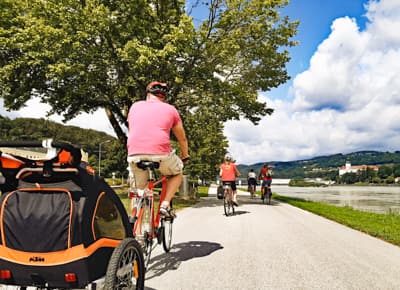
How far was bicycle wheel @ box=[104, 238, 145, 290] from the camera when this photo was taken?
2699 mm

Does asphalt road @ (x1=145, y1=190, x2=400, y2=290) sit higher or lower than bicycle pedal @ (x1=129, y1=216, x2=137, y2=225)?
lower

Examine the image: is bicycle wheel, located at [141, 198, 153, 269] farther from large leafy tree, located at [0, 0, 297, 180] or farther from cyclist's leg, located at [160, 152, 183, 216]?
large leafy tree, located at [0, 0, 297, 180]

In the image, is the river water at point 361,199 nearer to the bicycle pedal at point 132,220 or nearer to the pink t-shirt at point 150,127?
the pink t-shirt at point 150,127

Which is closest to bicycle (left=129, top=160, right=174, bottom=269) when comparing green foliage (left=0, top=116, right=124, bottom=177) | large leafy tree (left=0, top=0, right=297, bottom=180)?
large leafy tree (left=0, top=0, right=297, bottom=180)

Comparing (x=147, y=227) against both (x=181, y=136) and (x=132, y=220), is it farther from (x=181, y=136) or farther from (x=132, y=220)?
(x=181, y=136)

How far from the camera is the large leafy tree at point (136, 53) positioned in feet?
51.8

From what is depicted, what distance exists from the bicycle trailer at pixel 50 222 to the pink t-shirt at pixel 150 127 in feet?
4.73

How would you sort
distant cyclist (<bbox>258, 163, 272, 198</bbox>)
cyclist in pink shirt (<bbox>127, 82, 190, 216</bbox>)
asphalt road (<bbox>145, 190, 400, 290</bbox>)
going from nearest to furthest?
asphalt road (<bbox>145, 190, 400, 290</bbox>)
cyclist in pink shirt (<bbox>127, 82, 190, 216</bbox>)
distant cyclist (<bbox>258, 163, 272, 198</bbox>)

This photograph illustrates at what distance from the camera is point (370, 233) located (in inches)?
335

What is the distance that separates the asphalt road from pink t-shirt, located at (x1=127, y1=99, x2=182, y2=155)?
60.6 inches

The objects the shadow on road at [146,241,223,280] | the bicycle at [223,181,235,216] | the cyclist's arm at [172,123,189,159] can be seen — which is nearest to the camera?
the cyclist's arm at [172,123,189,159]

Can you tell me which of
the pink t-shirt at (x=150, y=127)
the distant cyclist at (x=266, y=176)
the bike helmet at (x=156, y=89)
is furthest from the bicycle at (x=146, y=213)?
the distant cyclist at (x=266, y=176)

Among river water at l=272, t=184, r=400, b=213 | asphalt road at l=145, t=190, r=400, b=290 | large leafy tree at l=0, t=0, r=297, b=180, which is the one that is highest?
large leafy tree at l=0, t=0, r=297, b=180

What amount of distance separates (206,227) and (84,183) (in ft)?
21.4
